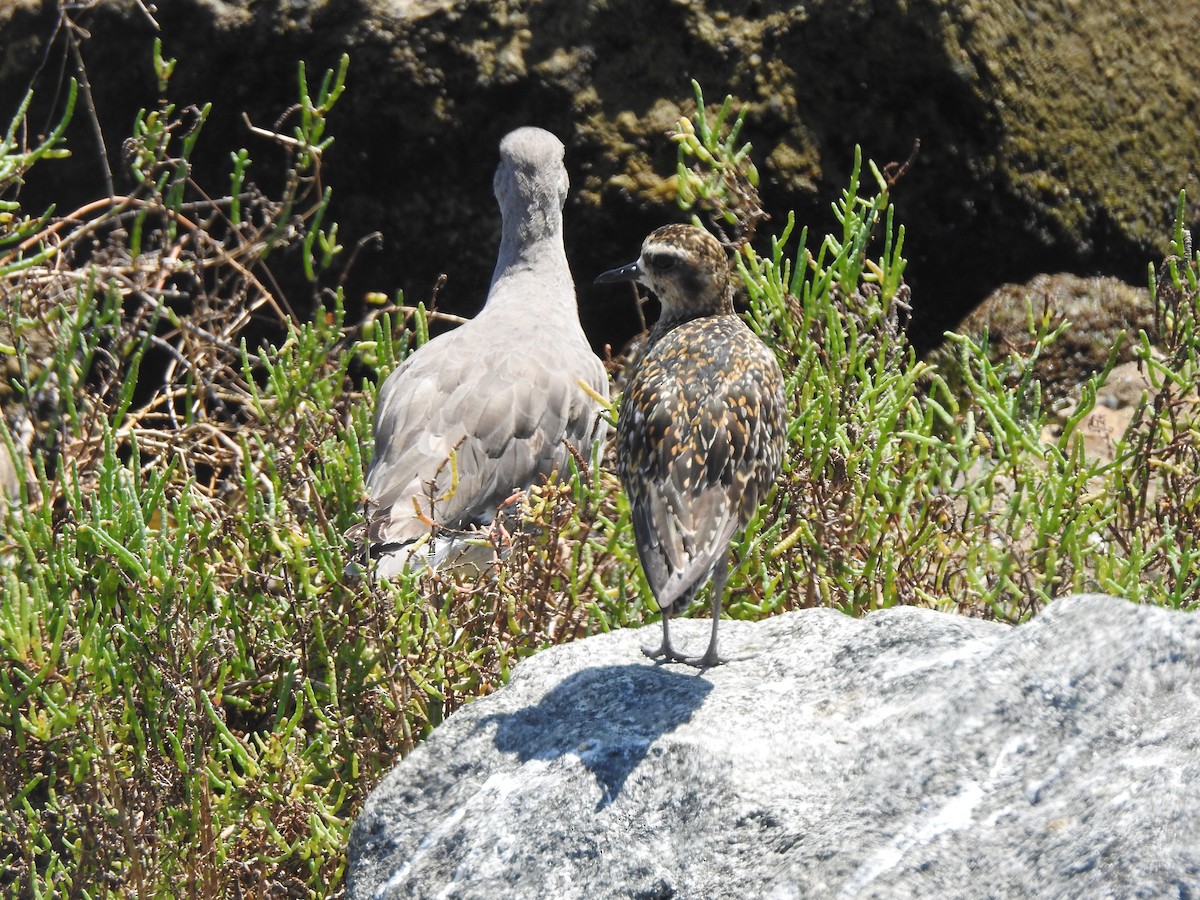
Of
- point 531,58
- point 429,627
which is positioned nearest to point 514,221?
point 531,58

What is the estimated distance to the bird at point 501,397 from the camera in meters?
6.16

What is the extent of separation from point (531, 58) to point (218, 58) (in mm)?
1535

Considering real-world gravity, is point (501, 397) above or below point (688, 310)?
below

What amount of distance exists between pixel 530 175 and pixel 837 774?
13.9ft

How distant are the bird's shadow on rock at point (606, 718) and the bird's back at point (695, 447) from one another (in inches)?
9.8

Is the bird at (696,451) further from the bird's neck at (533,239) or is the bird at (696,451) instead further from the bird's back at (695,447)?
the bird's neck at (533,239)

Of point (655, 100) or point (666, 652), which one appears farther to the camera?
point (655, 100)

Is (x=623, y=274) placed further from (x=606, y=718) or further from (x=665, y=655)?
(x=606, y=718)

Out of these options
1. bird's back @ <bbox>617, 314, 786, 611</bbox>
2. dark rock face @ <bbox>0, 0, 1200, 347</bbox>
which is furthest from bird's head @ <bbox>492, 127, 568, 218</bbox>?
bird's back @ <bbox>617, 314, 786, 611</bbox>

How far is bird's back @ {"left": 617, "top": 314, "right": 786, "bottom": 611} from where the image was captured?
4.32 meters

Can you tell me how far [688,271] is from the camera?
220 inches

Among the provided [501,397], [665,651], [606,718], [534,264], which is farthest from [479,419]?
[606,718]

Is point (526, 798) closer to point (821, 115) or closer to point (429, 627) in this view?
point (429, 627)

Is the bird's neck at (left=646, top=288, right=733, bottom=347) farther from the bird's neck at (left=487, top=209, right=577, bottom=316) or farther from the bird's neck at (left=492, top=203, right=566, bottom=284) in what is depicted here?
the bird's neck at (left=492, top=203, right=566, bottom=284)
